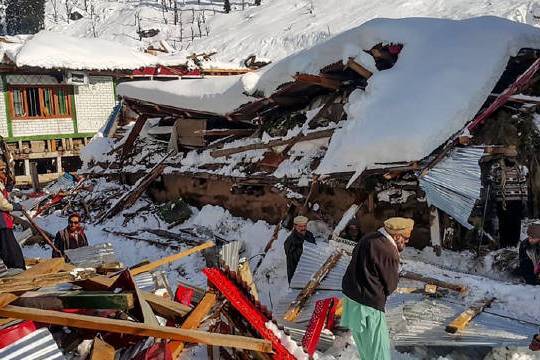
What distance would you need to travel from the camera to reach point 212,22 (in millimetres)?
55656

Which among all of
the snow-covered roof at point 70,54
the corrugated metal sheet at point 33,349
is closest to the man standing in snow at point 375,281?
the corrugated metal sheet at point 33,349

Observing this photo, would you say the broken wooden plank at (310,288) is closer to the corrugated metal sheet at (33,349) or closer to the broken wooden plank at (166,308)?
the broken wooden plank at (166,308)

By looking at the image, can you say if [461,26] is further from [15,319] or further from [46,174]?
[46,174]

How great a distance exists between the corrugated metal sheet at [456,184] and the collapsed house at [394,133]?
13mm

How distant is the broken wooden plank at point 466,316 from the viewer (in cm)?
453

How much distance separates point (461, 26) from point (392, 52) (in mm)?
1154

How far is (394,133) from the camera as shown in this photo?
21.8 ft

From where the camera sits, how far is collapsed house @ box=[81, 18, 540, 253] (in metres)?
6.52

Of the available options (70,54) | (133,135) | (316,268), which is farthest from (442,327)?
(70,54)

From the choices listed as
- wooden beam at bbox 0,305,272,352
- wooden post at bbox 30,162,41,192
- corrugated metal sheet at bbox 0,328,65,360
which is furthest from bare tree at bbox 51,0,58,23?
corrugated metal sheet at bbox 0,328,65,360

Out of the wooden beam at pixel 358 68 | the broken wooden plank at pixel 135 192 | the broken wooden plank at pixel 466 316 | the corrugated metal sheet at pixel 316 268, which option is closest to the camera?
the broken wooden plank at pixel 466 316

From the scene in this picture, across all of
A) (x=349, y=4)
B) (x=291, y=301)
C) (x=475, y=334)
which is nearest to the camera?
(x=475, y=334)

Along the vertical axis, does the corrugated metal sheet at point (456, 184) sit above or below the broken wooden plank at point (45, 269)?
above

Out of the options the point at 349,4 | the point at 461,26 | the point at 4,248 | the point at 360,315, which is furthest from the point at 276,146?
the point at 349,4
